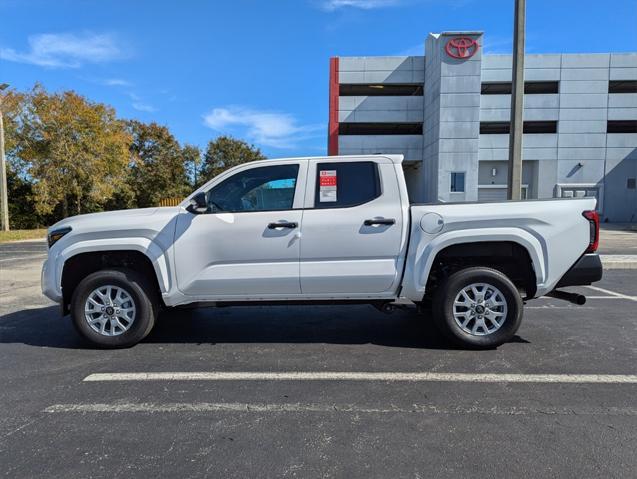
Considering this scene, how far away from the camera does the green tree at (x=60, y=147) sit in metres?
26.8

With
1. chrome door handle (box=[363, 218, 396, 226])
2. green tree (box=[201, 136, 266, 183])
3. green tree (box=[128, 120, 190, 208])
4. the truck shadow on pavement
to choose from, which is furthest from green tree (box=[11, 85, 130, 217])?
chrome door handle (box=[363, 218, 396, 226])

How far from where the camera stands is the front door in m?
4.70

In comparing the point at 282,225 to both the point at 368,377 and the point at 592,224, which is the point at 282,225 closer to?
the point at 368,377

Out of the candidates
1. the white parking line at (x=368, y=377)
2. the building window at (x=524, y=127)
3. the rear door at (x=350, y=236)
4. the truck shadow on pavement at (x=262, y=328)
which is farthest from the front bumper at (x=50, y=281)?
the building window at (x=524, y=127)

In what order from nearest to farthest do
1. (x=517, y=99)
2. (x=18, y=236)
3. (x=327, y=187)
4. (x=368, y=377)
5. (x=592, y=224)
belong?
(x=368, y=377), (x=592, y=224), (x=327, y=187), (x=517, y=99), (x=18, y=236)

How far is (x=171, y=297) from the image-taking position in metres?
4.80

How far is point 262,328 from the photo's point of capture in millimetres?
5680

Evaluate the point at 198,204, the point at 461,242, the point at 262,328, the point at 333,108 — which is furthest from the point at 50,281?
the point at 333,108

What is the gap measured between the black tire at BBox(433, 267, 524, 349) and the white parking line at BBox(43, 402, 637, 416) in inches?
50.9

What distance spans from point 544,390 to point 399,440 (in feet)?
5.05

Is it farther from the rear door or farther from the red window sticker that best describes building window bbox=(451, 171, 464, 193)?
the red window sticker

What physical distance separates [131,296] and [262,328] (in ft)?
5.38

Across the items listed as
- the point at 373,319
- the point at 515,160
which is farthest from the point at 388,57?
the point at 373,319

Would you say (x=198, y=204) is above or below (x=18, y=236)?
above
